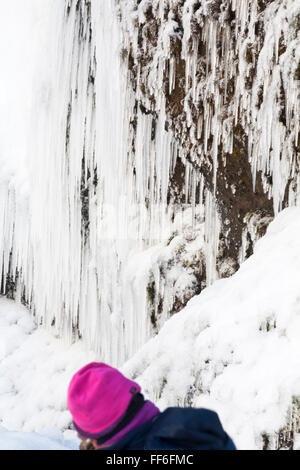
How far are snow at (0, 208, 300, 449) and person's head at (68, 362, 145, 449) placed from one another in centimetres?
133

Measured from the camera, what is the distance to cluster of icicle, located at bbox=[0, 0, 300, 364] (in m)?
3.98

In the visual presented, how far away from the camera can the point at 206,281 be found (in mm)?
5734

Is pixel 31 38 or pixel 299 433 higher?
pixel 31 38

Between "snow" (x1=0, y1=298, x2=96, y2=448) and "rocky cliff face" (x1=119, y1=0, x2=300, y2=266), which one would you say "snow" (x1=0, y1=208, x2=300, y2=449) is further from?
"snow" (x1=0, y1=298, x2=96, y2=448)

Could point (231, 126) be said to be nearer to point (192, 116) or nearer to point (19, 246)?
point (192, 116)

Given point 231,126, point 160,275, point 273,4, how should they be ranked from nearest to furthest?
point 273,4, point 231,126, point 160,275

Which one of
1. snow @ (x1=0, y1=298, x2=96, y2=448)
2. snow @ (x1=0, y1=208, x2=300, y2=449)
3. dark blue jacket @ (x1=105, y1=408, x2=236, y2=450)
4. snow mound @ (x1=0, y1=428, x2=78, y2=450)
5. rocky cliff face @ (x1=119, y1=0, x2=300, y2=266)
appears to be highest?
rocky cliff face @ (x1=119, y1=0, x2=300, y2=266)

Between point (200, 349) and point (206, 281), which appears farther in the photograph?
point (206, 281)

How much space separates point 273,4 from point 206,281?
3213mm

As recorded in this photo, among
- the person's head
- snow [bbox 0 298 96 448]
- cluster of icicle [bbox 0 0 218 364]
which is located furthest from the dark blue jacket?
snow [bbox 0 298 96 448]

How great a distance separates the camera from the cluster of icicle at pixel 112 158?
3.98 meters

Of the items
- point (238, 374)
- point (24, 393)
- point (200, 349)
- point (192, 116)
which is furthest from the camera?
point (24, 393)

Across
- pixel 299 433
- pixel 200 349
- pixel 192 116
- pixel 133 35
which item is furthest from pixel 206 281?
pixel 299 433

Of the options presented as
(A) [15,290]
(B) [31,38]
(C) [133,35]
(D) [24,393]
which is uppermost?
(B) [31,38]
